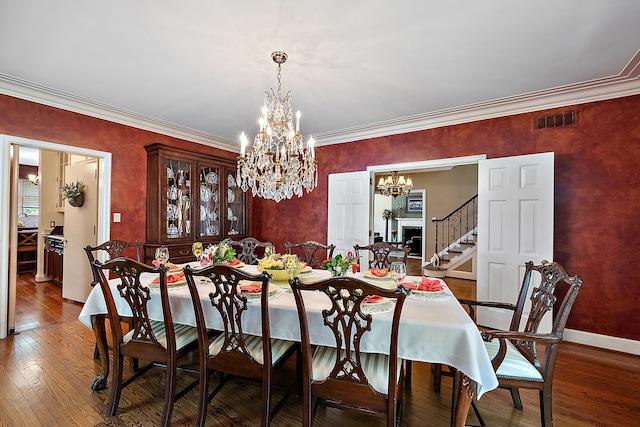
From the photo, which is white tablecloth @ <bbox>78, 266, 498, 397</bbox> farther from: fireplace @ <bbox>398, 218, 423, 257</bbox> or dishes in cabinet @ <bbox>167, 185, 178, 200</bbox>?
fireplace @ <bbox>398, 218, 423, 257</bbox>

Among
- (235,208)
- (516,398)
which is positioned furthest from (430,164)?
(235,208)

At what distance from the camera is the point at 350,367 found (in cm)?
155

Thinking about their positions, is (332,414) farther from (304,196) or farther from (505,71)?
(304,196)

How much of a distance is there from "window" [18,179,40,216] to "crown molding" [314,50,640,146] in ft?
27.3

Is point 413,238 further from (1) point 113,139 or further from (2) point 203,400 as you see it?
(2) point 203,400

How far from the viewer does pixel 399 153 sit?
13.4 feet

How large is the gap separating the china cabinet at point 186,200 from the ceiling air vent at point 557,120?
13.6 ft

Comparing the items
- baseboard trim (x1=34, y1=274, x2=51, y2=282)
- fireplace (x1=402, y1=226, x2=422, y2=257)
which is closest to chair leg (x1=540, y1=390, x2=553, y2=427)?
baseboard trim (x1=34, y1=274, x2=51, y2=282)

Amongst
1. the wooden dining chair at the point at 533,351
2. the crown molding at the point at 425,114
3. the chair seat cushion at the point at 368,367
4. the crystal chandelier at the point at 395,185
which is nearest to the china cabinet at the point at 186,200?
the crown molding at the point at 425,114

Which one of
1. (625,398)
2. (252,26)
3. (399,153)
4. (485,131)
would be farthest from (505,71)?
(625,398)

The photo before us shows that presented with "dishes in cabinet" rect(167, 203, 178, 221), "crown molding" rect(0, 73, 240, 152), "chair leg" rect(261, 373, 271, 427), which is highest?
"crown molding" rect(0, 73, 240, 152)

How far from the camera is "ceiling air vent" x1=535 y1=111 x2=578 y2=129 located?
3.05 m

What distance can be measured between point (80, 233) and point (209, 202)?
1.80m

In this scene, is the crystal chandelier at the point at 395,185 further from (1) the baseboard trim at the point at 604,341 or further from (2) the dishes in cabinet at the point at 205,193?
(1) the baseboard trim at the point at 604,341
